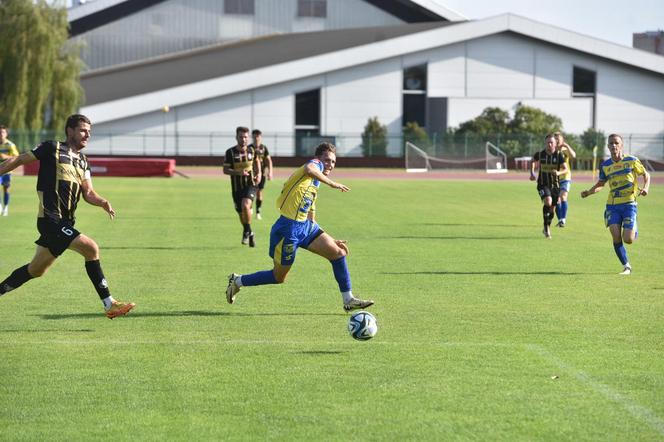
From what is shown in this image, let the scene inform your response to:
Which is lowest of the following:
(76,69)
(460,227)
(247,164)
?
(460,227)

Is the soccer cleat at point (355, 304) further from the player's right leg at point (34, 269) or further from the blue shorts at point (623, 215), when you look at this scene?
the blue shorts at point (623, 215)

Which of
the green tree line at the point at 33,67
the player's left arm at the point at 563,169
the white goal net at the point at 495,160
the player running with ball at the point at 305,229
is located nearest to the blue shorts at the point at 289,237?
the player running with ball at the point at 305,229

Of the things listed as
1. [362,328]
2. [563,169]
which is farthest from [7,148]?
[362,328]

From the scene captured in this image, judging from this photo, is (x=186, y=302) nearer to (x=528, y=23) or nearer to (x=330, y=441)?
(x=330, y=441)

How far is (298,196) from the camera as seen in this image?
1139 cm

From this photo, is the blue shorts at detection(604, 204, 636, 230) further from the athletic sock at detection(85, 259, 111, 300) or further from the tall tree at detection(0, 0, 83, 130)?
the tall tree at detection(0, 0, 83, 130)

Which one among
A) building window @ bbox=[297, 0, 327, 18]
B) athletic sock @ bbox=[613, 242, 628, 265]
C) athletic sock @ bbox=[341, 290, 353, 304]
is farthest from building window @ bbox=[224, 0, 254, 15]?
athletic sock @ bbox=[341, 290, 353, 304]

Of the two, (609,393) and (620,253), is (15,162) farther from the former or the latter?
(620,253)

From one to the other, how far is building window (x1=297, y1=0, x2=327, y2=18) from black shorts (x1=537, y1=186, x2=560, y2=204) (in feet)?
223

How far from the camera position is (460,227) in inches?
957

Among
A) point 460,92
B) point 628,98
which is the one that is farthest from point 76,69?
point 628,98

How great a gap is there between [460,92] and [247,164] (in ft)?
188

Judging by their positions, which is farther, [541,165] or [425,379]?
[541,165]

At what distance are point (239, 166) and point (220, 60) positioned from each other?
6083 centimetres
